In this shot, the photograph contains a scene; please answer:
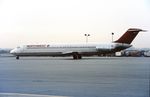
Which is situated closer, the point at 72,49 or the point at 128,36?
the point at 72,49

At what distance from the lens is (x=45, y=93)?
12359 millimetres

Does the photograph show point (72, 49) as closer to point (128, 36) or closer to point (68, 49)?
point (68, 49)

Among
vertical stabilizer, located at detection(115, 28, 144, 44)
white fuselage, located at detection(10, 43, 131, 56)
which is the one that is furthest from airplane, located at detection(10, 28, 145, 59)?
vertical stabilizer, located at detection(115, 28, 144, 44)

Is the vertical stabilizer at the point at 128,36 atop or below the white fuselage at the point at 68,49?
atop

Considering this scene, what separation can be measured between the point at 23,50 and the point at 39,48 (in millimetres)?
3036

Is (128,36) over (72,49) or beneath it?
over

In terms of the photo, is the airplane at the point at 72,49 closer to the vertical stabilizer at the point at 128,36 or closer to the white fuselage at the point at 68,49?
the white fuselage at the point at 68,49

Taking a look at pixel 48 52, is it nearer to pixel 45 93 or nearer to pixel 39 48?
pixel 39 48

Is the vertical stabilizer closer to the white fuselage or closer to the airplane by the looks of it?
the airplane

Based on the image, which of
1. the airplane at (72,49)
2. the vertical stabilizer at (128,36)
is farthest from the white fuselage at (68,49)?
the vertical stabilizer at (128,36)

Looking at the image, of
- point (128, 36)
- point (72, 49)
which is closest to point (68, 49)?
point (72, 49)

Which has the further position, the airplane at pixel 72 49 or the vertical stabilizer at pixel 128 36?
the vertical stabilizer at pixel 128 36

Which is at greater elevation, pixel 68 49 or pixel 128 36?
pixel 128 36

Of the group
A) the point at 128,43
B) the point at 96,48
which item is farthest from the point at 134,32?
the point at 96,48
